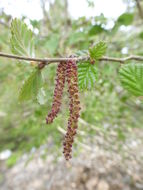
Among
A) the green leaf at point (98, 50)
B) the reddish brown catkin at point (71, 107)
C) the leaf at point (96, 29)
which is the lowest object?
the reddish brown catkin at point (71, 107)

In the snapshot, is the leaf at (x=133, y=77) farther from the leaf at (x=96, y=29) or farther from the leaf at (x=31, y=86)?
the leaf at (x=96, y=29)

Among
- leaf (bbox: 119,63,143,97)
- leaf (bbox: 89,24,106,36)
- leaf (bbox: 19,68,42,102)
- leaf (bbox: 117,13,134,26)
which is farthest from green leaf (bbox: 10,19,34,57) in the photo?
leaf (bbox: 117,13,134,26)

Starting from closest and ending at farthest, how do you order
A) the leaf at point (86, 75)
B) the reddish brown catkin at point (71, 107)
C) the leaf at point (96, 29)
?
the reddish brown catkin at point (71, 107)
the leaf at point (86, 75)
the leaf at point (96, 29)

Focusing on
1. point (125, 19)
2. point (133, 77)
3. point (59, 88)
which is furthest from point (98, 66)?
point (59, 88)

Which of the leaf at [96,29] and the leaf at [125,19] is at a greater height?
the leaf at [125,19]

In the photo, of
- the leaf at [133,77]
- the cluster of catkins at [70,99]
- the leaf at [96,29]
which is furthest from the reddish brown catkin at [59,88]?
the leaf at [96,29]

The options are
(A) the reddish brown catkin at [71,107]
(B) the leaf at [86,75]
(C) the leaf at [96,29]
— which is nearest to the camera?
(A) the reddish brown catkin at [71,107]

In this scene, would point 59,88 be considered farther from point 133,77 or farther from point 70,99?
point 133,77
